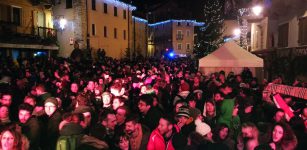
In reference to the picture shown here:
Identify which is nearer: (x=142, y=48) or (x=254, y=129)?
(x=254, y=129)

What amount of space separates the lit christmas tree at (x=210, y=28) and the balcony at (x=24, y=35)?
1336cm

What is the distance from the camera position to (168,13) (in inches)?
2835

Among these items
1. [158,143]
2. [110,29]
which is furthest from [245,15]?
[158,143]

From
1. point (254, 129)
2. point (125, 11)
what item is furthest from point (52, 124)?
point (125, 11)

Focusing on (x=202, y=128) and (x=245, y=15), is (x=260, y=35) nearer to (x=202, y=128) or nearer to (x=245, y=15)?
(x=245, y=15)

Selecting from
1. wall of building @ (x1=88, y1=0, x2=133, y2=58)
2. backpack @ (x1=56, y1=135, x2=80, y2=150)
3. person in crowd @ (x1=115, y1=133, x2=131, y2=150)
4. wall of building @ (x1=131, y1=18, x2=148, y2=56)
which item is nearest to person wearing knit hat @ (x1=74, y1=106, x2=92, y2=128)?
person in crowd @ (x1=115, y1=133, x2=131, y2=150)

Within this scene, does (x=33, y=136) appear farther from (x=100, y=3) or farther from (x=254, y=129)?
(x=100, y=3)

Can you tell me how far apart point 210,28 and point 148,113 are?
1096 inches

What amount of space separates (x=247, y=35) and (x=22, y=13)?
58.2 ft

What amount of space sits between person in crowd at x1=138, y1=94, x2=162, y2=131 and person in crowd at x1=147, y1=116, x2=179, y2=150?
126cm

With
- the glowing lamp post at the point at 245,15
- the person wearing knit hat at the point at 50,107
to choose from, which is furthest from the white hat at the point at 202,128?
the glowing lamp post at the point at 245,15

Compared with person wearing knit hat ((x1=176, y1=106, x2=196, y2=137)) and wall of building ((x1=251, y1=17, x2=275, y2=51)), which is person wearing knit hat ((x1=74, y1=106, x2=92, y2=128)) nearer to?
person wearing knit hat ((x1=176, y1=106, x2=196, y2=137))

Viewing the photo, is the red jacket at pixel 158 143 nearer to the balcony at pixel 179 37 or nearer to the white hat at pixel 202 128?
the white hat at pixel 202 128

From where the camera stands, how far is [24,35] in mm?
25688
